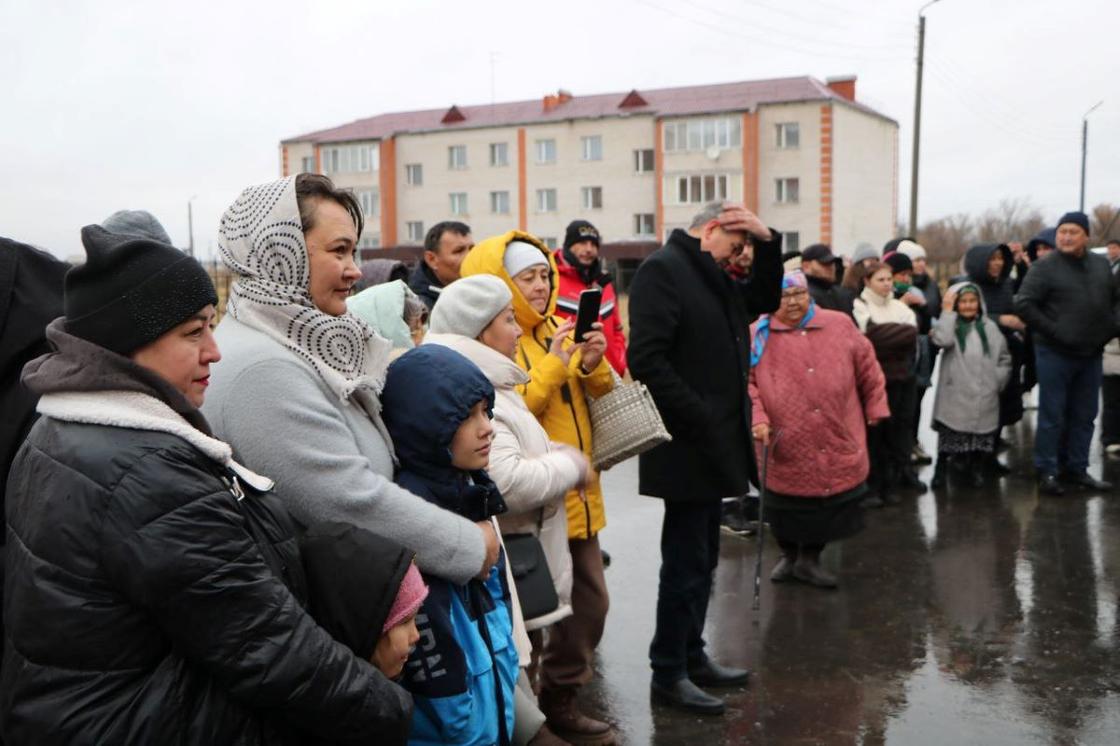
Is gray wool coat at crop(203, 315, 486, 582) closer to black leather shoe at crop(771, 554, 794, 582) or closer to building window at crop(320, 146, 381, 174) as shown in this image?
black leather shoe at crop(771, 554, 794, 582)

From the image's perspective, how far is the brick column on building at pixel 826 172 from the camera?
48.2 metres

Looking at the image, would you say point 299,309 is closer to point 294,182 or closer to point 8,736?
point 294,182

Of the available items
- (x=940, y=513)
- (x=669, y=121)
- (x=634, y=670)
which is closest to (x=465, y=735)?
(x=634, y=670)

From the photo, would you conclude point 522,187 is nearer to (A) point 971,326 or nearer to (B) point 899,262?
(B) point 899,262

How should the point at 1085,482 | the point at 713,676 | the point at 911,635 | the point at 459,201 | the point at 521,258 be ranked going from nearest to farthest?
the point at 521,258
the point at 713,676
the point at 911,635
the point at 1085,482
the point at 459,201

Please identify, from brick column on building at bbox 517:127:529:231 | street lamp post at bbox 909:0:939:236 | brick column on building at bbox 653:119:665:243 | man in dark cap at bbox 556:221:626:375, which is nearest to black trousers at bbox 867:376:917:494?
man in dark cap at bbox 556:221:626:375

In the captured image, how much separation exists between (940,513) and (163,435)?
23.0 feet

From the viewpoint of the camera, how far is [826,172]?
48438 millimetres

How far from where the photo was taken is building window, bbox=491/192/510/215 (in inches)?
2235

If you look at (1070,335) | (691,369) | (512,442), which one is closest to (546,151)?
(1070,335)

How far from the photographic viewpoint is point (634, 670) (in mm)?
4977

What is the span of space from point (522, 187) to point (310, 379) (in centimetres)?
5439

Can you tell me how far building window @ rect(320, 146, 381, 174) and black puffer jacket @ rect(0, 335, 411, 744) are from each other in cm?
5891

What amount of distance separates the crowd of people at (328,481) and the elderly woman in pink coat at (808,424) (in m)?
1.28
